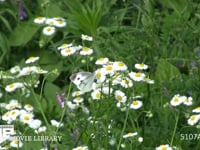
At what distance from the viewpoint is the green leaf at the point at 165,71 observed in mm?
2742

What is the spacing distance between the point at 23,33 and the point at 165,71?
1012 millimetres

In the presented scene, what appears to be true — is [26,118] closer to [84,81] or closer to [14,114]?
[14,114]

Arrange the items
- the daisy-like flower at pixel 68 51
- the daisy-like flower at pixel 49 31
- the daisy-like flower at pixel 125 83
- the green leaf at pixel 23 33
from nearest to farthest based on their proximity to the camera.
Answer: the daisy-like flower at pixel 125 83, the daisy-like flower at pixel 68 51, the daisy-like flower at pixel 49 31, the green leaf at pixel 23 33

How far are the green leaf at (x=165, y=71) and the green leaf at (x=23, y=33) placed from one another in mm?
918

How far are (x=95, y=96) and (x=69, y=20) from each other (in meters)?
0.99

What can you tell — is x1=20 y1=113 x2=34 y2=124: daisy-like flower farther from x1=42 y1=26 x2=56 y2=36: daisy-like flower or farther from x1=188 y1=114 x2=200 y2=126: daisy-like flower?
x1=42 y1=26 x2=56 y2=36: daisy-like flower

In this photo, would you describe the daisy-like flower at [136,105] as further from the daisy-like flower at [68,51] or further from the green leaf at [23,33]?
the green leaf at [23,33]

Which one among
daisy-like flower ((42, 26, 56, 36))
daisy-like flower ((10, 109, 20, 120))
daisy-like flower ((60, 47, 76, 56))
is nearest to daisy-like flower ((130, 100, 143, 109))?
daisy-like flower ((60, 47, 76, 56))

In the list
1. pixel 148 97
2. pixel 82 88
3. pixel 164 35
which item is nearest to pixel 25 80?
pixel 82 88

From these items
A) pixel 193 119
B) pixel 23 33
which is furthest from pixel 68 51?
pixel 23 33

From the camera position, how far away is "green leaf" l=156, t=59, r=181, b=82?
108 inches

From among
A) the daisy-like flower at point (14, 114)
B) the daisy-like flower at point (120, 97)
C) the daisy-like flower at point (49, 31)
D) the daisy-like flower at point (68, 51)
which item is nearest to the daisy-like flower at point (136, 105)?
the daisy-like flower at point (120, 97)

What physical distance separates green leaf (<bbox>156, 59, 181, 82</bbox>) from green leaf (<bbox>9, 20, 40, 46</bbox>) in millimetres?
918

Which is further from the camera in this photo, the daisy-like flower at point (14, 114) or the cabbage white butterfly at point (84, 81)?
the daisy-like flower at point (14, 114)
